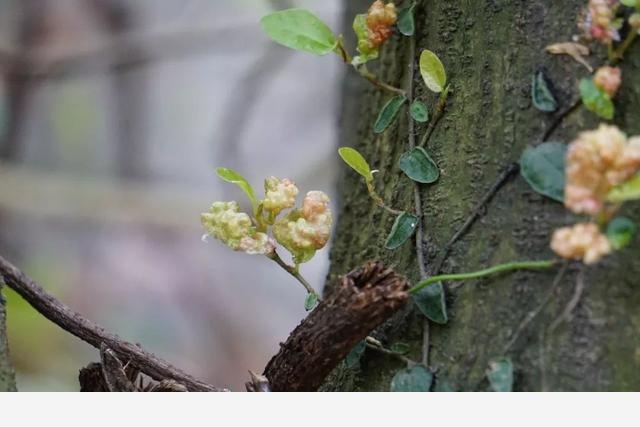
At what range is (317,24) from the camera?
68 cm

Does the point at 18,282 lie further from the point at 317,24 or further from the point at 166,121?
the point at 166,121

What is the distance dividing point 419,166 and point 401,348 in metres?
0.16

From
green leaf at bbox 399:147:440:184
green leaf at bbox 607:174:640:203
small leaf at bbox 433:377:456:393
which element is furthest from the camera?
green leaf at bbox 399:147:440:184

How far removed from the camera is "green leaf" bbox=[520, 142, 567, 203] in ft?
1.82

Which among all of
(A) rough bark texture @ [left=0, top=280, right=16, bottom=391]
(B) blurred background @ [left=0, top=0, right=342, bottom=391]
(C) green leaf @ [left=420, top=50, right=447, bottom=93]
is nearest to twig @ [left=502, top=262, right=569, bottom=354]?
(C) green leaf @ [left=420, top=50, right=447, bottom=93]

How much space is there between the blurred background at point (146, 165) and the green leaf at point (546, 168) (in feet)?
5.36

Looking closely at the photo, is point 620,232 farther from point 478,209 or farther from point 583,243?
point 478,209

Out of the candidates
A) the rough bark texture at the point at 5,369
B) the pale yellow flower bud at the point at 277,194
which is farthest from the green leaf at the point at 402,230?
the rough bark texture at the point at 5,369

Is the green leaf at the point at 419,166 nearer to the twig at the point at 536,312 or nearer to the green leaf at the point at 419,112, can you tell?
the green leaf at the point at 419,112

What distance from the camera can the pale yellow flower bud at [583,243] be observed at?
49cm

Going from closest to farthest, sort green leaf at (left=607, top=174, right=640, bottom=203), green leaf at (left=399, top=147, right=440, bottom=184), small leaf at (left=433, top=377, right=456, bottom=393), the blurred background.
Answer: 1. green leaf at (left=607, top=174, right=640, bottom=203)
2. small leaf at (left=433, top=377, right=456, bottom=393)
3. green leaf at (left=399, top=147, right=440, bottom=184)
4. the blurred background

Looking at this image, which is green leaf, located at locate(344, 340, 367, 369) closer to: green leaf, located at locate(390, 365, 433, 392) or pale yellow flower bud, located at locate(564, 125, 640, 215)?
green leaf, located at locate(390, 365, 433, 392)

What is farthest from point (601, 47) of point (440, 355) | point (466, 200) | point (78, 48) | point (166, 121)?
point (166, 121)

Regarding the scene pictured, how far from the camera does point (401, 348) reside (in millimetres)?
631
